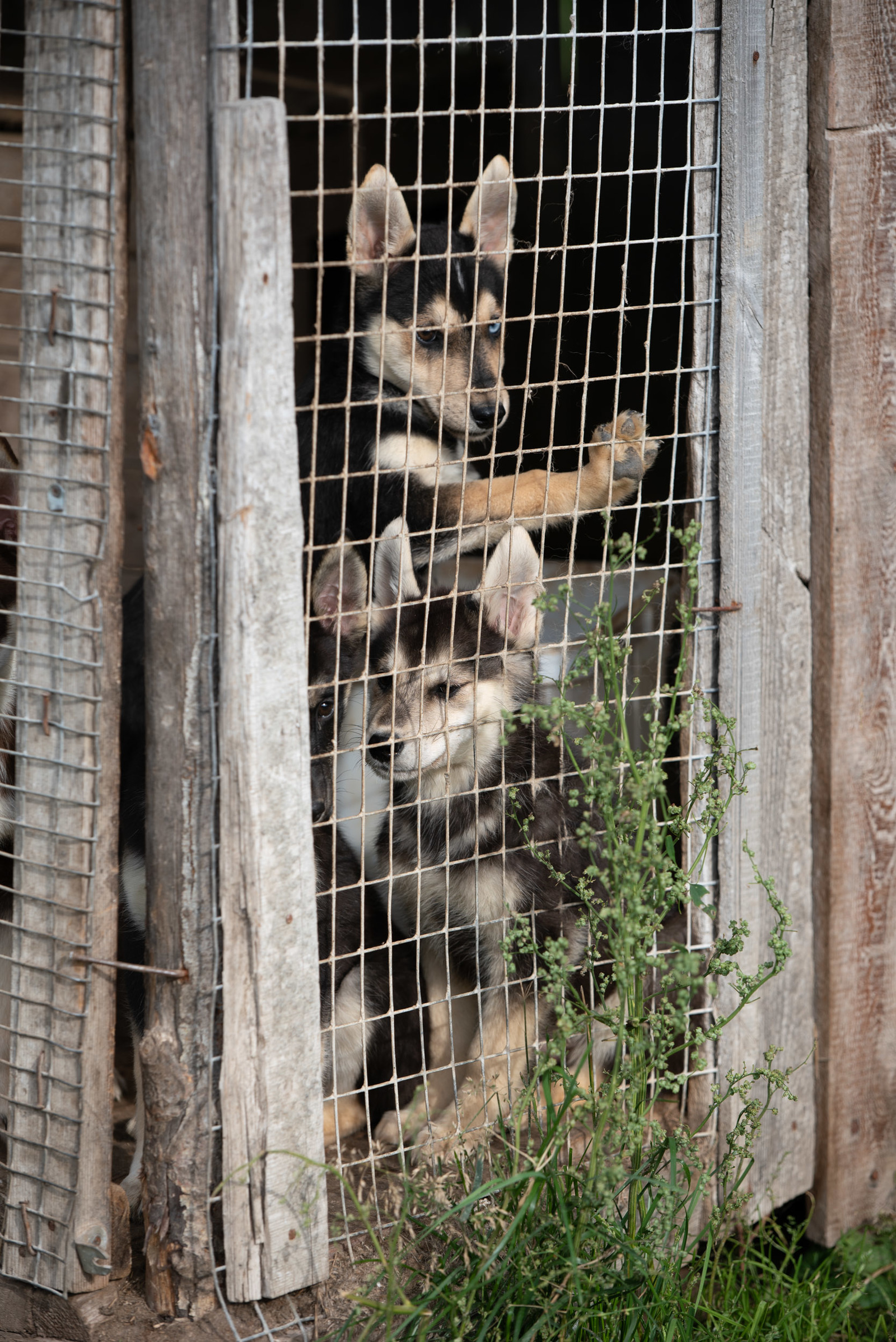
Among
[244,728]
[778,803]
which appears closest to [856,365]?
[778,803]

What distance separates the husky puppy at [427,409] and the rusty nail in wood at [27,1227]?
6.25ft

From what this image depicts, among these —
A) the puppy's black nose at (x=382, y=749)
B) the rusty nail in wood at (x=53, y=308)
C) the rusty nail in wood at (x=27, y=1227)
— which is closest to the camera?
the rusty nail in wood at (x=53, y=308)

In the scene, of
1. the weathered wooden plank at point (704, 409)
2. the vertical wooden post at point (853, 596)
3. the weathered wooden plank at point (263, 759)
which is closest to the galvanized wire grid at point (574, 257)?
the weathered wooden plank at point (704, 409)

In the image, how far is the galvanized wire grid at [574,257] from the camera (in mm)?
2678

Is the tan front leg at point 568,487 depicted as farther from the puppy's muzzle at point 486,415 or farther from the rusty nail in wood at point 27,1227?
the rusty nail in wood at point 27,1227

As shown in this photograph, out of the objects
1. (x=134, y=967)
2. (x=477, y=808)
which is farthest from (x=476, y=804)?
(x=134, y=967)

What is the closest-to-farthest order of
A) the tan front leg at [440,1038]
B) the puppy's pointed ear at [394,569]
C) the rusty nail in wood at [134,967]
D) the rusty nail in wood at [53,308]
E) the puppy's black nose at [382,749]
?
the rusty nail in wood at [53,308] < the rusty nail in wood at [134,967] < the puppy's pointed ear at [394,569] < the puppy's black nose at [382,749] < the tan front leg at [440,1038]

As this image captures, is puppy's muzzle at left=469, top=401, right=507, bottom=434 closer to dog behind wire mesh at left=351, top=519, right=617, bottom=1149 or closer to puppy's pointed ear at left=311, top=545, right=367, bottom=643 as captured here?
dog behind wire mesh at left=351, top=519, right=617, bottom=1149

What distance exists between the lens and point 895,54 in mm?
3000

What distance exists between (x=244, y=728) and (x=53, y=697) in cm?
48

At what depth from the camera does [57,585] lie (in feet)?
8.02

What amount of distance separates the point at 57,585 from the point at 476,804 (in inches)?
49.0

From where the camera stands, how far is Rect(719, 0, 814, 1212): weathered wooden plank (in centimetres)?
288

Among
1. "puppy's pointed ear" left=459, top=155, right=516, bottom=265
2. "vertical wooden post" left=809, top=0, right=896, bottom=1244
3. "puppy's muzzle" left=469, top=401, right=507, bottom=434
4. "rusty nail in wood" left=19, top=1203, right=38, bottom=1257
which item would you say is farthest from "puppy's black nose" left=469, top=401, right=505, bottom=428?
"rusty nail in wood" left=19, top=1203, right=38, bottom=1257
